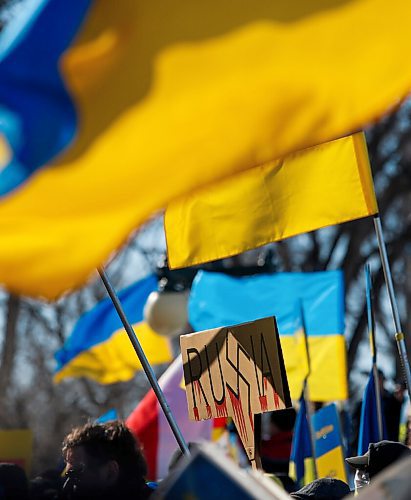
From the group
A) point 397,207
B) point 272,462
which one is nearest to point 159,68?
point 272,462

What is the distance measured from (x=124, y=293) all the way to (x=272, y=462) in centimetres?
426

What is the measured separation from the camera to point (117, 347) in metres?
11.7

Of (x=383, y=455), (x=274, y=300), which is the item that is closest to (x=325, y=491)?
(x=383, y=455)

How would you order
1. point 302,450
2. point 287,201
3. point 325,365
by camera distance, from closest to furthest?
1. point 287,201
2. point 302,450
3. point 325,365

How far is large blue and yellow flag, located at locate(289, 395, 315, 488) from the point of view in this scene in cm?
730

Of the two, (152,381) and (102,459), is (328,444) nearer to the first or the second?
(152,381)

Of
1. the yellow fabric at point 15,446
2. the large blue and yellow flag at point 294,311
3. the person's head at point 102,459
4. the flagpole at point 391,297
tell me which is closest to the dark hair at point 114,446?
the person's head at point 102,459

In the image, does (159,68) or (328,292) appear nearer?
(159,68)

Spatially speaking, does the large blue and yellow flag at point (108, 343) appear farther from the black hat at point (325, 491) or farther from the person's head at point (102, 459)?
the black hat at point (325, 491)

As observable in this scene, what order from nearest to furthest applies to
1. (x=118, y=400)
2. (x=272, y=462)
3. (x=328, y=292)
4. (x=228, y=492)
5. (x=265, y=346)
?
(x=228, y=492) < (x=265, y=346) < (x=272, y=462) < (x=328, y=292) < (x=118, y=400)

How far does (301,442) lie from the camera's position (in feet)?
24.3

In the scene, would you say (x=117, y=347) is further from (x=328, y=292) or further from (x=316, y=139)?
(x=316, y=139)

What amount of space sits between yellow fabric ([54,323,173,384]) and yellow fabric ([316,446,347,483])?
4.35 metres

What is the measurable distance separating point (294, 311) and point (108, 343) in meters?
3.56
